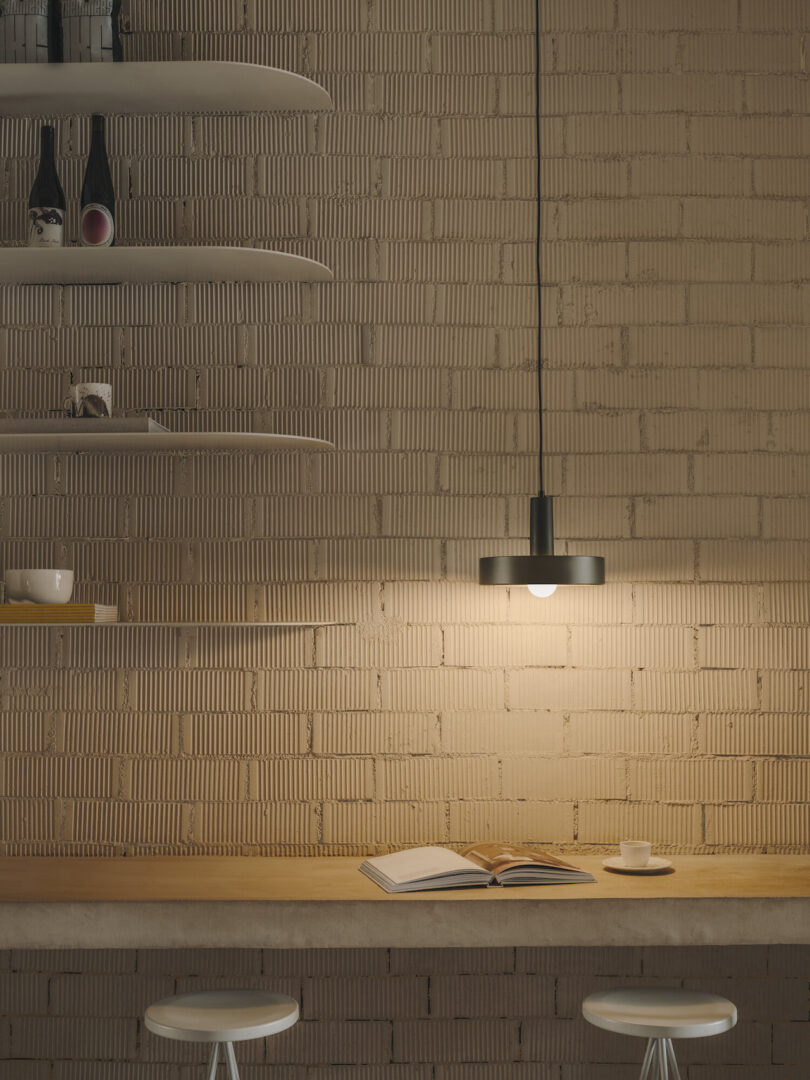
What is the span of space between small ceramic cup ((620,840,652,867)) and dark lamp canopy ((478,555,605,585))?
60 centimetres

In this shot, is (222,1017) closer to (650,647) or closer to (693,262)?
(650,647)

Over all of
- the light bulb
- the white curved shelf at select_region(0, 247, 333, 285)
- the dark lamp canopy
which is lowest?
the light bulb

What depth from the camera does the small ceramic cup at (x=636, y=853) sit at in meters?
2.36

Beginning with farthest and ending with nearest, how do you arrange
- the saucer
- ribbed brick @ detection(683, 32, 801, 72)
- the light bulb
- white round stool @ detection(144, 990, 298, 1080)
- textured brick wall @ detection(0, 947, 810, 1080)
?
ribbed brick @ detection(683, 32, 801, 72) < textured brick wall @ detection(0, 947, 810, 1080) < the light bulb < the saucer < white round stool @ detection(144, 990, 298, 1080)

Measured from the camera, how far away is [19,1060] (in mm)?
2588

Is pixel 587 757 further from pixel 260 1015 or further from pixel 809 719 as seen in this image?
pixel 260 1015

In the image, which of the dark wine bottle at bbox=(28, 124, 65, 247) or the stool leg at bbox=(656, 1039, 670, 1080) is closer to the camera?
the stool leg at bbox=(656, 1039, 670, 1080)

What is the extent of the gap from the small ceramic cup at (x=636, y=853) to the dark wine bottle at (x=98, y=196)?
6.08ft

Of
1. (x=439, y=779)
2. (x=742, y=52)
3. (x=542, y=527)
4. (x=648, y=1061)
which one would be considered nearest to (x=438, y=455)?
(x=542, y=527)

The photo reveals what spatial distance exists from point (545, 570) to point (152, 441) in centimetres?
93

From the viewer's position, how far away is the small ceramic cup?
236 centimetres

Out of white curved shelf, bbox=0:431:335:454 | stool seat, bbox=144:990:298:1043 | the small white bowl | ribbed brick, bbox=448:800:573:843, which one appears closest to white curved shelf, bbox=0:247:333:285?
white curved shelf, bbox=0:431:335:454

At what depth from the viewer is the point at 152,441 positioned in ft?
7.88

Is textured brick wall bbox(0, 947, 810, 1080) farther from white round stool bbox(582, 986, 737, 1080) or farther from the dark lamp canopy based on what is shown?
the dark lamp canopy
